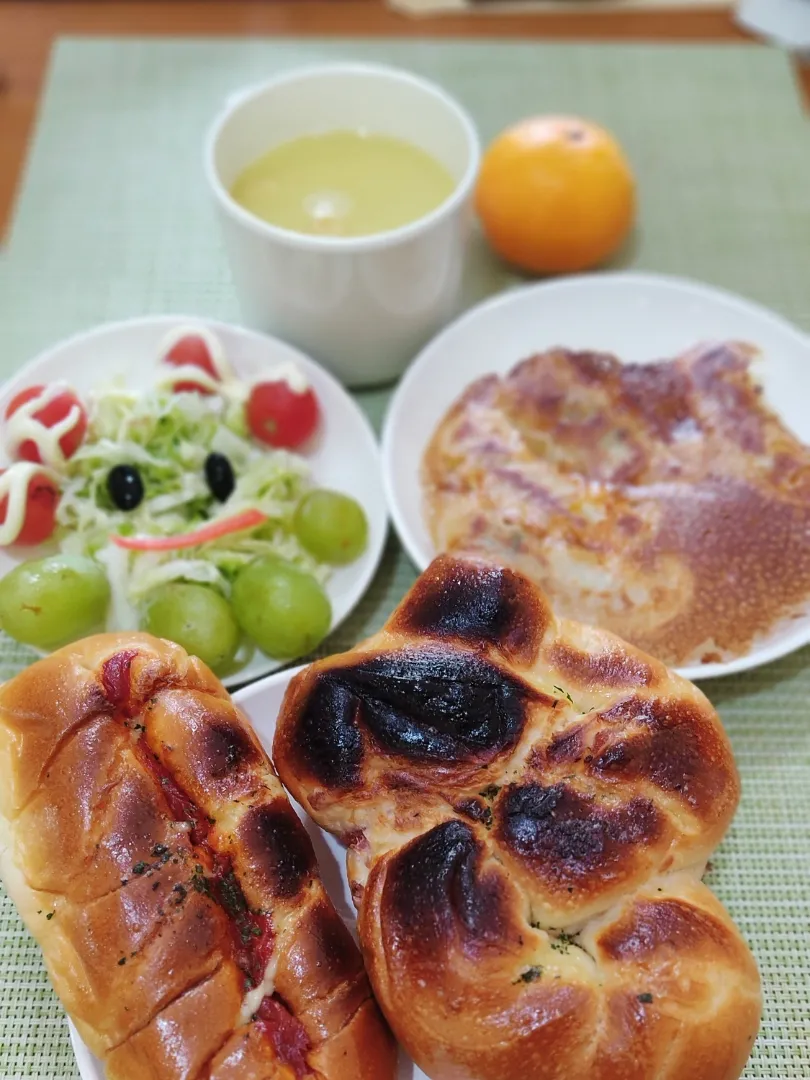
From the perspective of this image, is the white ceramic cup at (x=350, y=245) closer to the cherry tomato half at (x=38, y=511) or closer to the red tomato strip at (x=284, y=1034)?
the cherry tomato half at (x=38, y=511)

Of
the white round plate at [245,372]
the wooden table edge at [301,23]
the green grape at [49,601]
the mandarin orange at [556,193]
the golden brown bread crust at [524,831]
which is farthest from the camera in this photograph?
the wooden table edge at [301,23]

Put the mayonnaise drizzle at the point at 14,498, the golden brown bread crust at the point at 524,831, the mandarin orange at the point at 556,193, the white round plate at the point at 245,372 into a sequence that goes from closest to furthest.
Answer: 1. the golden brown bread crust at the point at 524,831
2. the mayonnaise drizzle at the point at 14,498
3. the white round plate at the point at 245,372
4. the mandarin orange at the point at 556,193

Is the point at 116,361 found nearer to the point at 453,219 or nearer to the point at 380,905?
the point at 453,219

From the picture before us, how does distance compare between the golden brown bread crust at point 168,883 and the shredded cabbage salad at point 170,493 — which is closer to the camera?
the golden brown bread crust at point 168,883

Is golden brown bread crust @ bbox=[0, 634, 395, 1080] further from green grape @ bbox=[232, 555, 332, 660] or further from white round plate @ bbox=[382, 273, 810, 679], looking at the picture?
white round plate @ bbox=[382, 273, 810, 679]

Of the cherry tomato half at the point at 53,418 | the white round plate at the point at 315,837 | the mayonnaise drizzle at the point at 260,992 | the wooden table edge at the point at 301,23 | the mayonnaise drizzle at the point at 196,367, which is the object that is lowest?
the white round plate at the point at 315,837

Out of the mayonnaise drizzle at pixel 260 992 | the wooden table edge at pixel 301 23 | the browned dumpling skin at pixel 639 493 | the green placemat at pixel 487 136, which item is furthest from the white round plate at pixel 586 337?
the wooden table edge at pixel 301 23

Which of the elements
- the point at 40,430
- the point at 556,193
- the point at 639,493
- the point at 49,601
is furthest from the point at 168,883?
the point at 556,193
